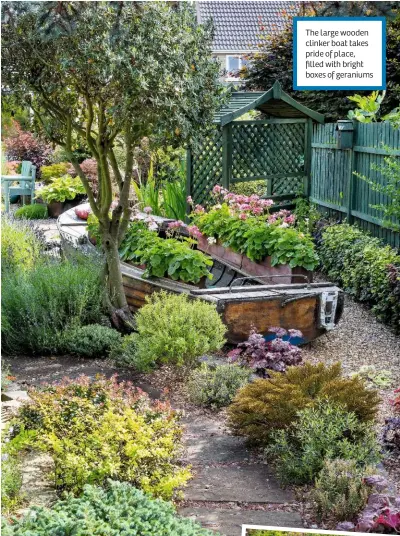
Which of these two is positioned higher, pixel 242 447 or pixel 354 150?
pixel 354 150

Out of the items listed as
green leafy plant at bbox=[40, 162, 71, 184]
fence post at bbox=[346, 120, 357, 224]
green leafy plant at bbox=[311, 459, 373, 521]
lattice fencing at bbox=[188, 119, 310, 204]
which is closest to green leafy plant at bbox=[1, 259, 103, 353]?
green leafy plant at bbox=[311, 459, 373, 521]

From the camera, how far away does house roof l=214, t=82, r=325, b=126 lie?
11.4m

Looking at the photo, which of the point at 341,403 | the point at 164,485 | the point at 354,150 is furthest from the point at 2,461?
the point at 354,150

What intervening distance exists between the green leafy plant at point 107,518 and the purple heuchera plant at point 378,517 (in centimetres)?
68

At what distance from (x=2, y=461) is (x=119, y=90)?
3.61 m

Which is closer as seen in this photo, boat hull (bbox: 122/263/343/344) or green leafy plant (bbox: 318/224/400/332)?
boat hull (bbox: 122/263/343/344)

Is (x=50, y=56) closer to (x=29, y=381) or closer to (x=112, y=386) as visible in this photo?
(x=29, y=381)

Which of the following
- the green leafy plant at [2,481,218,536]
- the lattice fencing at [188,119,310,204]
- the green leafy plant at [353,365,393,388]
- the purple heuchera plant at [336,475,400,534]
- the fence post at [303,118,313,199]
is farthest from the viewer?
the fence post at [303,118,313,199]

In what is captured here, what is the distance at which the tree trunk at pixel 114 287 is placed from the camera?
7.58 m

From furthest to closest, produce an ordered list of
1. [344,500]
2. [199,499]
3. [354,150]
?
[354,150], [199,499], [344,500]

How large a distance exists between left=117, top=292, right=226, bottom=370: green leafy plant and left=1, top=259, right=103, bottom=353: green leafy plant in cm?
90

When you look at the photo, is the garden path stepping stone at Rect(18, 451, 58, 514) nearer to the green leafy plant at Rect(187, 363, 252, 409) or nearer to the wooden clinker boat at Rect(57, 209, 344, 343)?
the green leafy plant at Rect(187, 363, 252, 409)

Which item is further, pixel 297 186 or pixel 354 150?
pixel 297 186

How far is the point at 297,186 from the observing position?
13.0 meters
